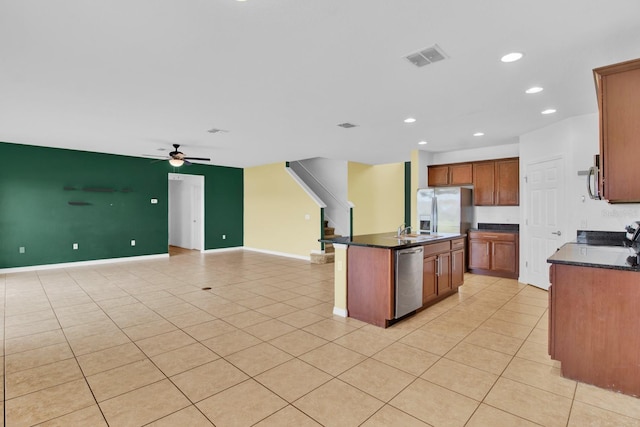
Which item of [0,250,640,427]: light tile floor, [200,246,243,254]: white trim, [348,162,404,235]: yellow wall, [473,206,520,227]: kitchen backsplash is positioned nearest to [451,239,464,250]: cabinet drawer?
[0,250,640,427]: light tile floor

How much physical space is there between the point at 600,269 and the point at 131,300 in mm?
5411

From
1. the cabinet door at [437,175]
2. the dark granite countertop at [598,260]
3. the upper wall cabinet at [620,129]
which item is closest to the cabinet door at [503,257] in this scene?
the cabinet door at [437,175]

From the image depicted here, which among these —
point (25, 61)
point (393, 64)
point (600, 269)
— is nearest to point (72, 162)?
point (25, 61)

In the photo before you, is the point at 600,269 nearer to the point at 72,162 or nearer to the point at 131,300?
the point at 131,300

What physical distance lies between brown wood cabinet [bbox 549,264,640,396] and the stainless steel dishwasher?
1.41 metres

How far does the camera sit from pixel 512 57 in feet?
8.98

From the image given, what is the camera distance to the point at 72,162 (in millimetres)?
7164

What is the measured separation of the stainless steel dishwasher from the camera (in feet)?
11.9

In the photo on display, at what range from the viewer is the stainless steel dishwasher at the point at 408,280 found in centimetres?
362

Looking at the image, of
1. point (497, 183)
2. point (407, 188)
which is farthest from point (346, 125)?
point (407, 188)

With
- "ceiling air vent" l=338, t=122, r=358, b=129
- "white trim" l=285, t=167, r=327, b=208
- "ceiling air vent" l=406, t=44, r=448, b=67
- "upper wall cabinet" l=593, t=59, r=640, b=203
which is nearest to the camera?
"upper wall cabinet" l=593, t=59, r=640, b=203

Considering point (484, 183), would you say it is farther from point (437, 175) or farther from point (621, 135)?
point (621, 135)

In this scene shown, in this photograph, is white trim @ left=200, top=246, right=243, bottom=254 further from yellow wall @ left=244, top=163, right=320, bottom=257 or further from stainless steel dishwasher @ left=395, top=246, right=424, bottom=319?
stainless steel dishwasher @ left=395, top=246, right=424, bottom=319

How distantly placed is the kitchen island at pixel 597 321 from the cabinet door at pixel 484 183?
12.7ft
